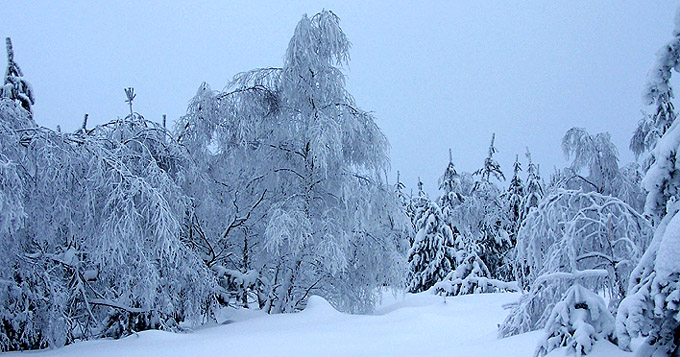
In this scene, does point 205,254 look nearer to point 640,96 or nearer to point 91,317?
point 91,317

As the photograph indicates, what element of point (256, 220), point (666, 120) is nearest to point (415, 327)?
point (256, 220)

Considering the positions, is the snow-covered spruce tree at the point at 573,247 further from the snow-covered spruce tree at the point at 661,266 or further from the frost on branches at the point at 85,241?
the frost on branches at the point at 85,241

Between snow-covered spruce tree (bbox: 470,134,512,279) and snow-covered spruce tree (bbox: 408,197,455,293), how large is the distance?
1.92m

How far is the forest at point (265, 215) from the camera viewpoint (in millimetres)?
5102

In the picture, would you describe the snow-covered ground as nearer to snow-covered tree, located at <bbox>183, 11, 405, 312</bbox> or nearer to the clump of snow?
the clump of snow

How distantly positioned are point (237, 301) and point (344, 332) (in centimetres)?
436

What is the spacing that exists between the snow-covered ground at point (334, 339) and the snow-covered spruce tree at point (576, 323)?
0.34ft

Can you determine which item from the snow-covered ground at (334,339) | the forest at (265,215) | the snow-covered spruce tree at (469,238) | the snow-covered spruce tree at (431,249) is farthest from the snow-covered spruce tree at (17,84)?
the snow-covered spruce tree at (431,249)

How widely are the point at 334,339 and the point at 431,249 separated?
13.9 m

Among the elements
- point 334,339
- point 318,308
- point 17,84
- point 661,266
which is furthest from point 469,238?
point 661,266

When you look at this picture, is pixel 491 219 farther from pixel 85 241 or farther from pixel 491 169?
pixel 85 241

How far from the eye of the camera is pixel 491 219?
20297mm

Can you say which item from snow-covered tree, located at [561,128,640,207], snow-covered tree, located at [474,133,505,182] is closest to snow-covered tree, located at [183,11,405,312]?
snow-covered tree, located at [561,128,640,207]

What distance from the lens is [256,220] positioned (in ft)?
32.4
